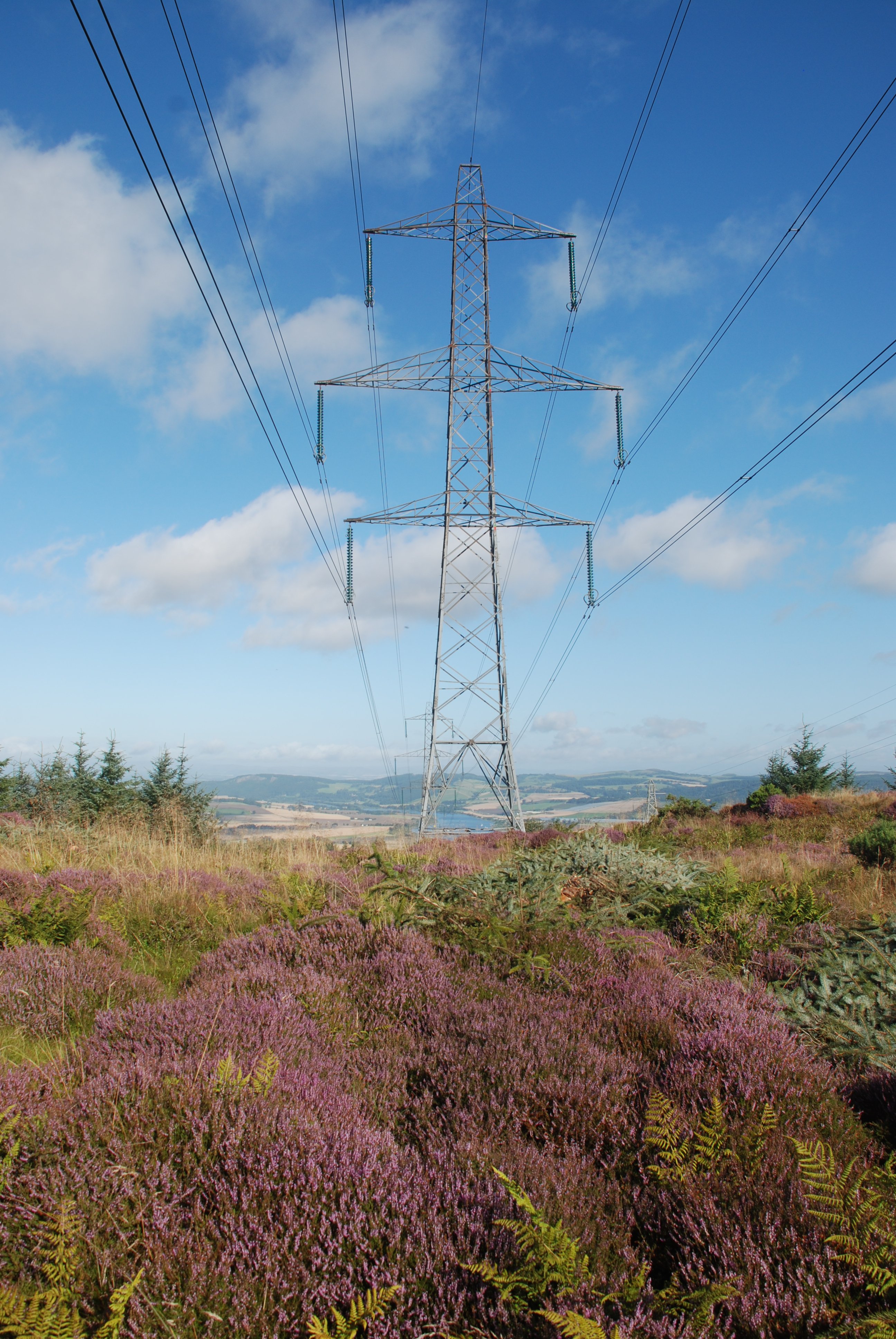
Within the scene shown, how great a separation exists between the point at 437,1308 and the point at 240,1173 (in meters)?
0.82

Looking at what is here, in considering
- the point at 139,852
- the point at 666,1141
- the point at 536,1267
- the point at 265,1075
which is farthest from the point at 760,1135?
the point at 139,852

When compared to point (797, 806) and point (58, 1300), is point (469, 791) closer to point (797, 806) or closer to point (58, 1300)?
point (797, 806)

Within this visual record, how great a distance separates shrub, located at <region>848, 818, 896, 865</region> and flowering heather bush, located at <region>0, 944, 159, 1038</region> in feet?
35.0

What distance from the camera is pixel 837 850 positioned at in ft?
41.1

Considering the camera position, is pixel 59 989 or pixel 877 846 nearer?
pixel 59 989

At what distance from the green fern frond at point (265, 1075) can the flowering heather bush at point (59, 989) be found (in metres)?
1.69

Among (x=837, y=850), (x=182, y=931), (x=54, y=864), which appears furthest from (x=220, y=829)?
(x=837, y=850)

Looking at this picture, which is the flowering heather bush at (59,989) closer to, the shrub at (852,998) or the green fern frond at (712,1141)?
the green fern frond at (712,1141)

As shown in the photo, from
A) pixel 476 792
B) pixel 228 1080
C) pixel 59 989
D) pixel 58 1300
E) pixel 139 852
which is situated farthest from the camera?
pixel 476 792

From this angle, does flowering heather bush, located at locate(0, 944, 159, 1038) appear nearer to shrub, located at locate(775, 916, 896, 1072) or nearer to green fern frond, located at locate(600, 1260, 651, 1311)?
green fern frond, located at locate(600, 1260, 651, 1311)

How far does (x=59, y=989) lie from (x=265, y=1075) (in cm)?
239

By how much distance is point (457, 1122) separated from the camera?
8.84 ft

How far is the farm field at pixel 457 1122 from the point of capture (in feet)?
6.28

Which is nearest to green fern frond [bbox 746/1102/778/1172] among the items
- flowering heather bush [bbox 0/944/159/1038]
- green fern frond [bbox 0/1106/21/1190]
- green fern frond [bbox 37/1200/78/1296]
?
green fern frond [bbox 37/1200/78/1296]
